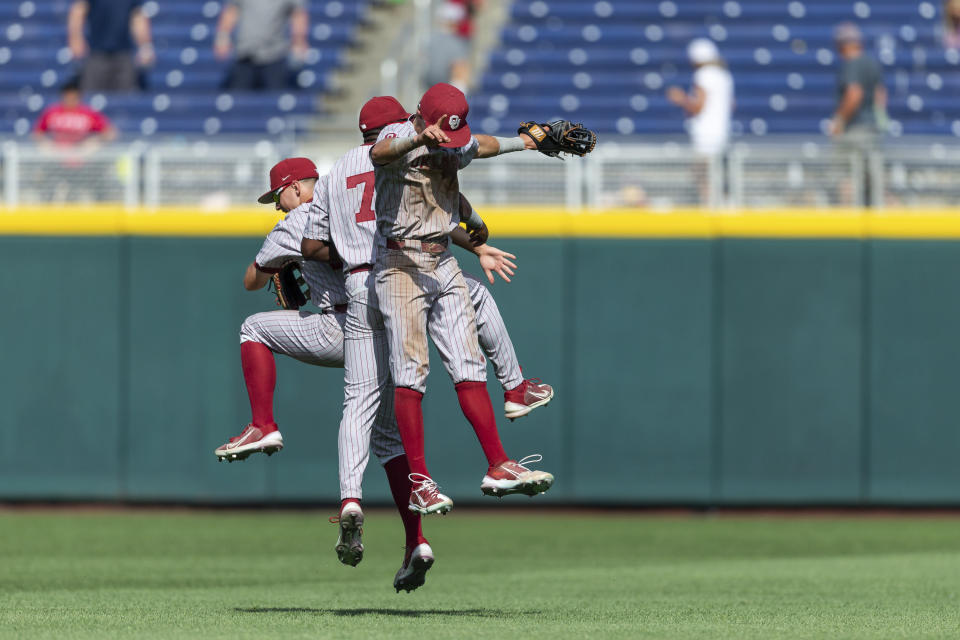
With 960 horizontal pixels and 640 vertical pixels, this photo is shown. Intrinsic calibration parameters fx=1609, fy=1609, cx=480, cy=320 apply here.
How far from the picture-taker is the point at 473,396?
687cm

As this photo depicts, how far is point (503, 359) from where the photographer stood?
7121 millimetres

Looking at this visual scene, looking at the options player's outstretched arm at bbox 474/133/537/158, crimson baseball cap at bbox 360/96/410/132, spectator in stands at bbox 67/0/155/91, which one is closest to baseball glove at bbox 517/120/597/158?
player's outstretched arm at bbox 474/133/537/158

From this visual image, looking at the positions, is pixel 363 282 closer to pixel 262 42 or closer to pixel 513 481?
pixel 513 481

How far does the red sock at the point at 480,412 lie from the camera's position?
6.81m

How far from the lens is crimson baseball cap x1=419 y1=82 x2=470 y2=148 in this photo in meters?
6.46

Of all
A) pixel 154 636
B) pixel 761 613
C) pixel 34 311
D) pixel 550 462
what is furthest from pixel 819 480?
pixel 154 636

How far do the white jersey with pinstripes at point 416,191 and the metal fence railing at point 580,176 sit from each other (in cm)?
563

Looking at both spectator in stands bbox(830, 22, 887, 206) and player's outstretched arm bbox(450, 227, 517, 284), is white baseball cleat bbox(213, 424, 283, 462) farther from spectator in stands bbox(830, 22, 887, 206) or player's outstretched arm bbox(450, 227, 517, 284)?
spectator in stands bbox(830, 22, 887, 206)

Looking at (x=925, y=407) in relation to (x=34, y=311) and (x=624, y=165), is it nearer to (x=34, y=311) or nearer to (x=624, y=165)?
(x=624, y=165)

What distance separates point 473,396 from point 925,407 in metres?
6.81

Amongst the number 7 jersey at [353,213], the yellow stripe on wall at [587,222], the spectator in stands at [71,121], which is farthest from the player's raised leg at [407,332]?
the spectator in stands at [71,121]

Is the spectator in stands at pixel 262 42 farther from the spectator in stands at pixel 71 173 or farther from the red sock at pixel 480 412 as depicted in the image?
the red sock at pixel 480 412

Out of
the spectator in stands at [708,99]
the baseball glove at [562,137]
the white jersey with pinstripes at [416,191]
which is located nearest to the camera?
the white jersey with pinstripes at [416,191]

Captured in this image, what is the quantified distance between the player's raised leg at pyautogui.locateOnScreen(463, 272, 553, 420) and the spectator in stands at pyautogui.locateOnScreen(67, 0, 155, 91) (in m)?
9.45
